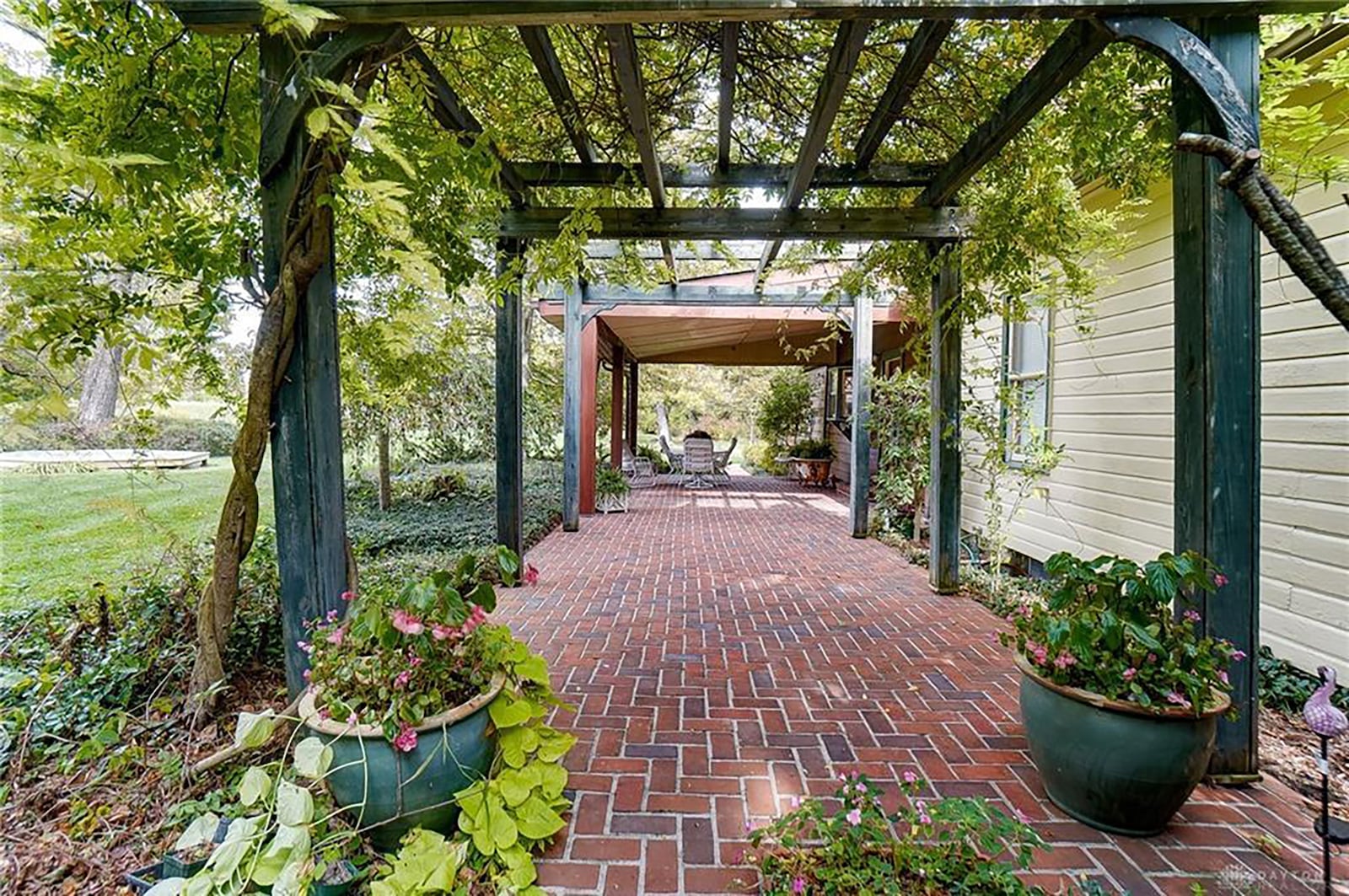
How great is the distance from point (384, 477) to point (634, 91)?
583cm

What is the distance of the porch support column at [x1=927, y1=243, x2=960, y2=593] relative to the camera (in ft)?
13.8

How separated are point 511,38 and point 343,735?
9.39 ft

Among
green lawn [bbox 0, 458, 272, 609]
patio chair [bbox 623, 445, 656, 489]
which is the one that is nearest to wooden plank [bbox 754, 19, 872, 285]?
green lawn [bbox 0, 458, 272, 609]

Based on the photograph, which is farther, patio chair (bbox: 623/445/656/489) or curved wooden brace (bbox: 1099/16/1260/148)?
patio chair (bbox: 623/445/656/489)

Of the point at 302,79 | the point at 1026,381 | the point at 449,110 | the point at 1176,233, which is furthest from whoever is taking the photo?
the point at 1026,381

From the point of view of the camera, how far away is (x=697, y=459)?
10602mm

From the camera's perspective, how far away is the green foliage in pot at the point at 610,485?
7762mm

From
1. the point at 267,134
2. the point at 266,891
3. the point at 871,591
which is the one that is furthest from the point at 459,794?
the point at 871,591

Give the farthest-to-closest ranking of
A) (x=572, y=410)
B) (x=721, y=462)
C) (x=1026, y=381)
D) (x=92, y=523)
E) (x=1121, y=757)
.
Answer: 1. (x=721, y=462)
2. (x=572, y=410)
3. (x=1026, y=381)
4. (x=92, y=523)
5. (x=1121, y=757)

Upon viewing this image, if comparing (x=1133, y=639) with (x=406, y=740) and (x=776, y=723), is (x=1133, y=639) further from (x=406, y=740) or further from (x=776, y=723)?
(x=406, y=740)

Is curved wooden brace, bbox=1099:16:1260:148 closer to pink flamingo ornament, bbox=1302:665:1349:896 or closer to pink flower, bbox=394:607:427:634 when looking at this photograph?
pink flamingo ornament, bbox=1302:665:1349:896

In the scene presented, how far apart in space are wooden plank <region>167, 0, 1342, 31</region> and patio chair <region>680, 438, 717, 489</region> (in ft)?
28.7

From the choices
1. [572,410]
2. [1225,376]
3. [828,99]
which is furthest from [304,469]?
[572,410]

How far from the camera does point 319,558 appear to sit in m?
2.02
